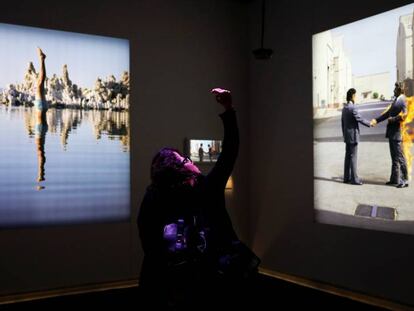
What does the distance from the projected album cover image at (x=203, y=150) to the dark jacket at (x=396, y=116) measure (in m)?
2.43

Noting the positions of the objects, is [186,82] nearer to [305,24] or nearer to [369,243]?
[305,24]

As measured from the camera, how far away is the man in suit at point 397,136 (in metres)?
4.58

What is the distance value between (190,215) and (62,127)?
159 inches

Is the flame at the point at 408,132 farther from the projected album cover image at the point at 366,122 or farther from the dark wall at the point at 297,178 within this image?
the dark wall at the point at 297,178

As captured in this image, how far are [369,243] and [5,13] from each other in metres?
4.77

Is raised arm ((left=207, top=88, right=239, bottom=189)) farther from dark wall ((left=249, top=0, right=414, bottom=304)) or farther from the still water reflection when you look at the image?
the still water reflection

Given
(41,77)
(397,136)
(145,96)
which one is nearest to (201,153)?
(145,96)

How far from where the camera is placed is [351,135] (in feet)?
16.9

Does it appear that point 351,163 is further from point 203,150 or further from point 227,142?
point 227,142

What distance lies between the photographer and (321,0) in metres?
5.63

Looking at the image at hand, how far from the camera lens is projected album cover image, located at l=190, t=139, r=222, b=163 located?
627 cm

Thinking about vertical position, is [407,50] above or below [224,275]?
above

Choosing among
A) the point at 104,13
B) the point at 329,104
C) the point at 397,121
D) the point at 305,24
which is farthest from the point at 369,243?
the point at 104,13

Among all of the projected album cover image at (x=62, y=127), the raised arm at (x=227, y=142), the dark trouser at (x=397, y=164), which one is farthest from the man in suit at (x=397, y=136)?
the raised arm at (x=227, y=142)
